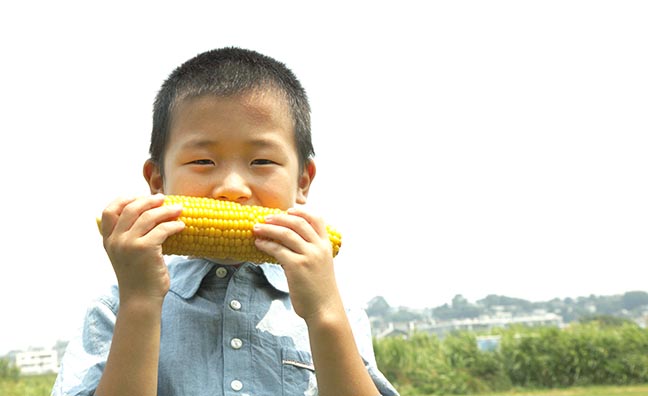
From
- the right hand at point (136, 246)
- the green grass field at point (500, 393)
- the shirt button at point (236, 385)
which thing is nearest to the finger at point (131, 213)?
the right hand at point (136, 246)

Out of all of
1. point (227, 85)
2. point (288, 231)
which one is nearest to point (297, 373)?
point (288, 231)

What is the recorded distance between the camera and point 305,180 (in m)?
2.32

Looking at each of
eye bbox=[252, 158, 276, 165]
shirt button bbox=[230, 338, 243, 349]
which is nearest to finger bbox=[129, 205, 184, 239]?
eye bbox=[252, 158, 276, 165]

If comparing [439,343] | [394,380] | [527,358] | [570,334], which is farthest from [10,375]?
[570,334]

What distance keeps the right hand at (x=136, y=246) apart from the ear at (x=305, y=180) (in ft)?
1.83

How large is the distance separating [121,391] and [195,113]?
2.54ft

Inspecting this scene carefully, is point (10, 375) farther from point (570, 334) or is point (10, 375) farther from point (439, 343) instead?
point (570, 334)

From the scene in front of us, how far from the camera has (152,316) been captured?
5.82ft

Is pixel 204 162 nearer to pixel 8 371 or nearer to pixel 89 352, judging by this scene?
pixel 89 352

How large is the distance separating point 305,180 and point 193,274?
45 centimetres

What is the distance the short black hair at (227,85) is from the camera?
7.11 ft

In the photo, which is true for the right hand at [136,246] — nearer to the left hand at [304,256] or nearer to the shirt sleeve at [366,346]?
the left hand at [304,256]

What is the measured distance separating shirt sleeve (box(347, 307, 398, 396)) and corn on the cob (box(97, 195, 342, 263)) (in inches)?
14.5

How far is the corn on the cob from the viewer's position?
1928 mm
